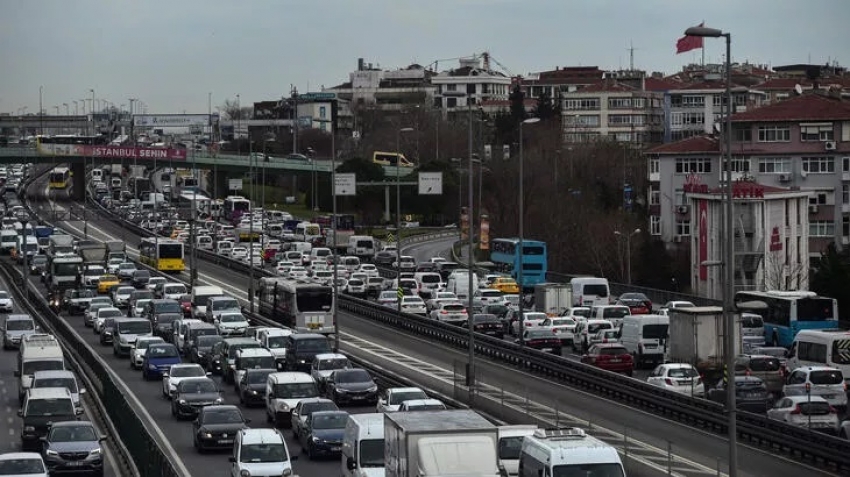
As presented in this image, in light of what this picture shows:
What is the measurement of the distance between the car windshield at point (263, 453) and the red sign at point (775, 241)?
55.7m

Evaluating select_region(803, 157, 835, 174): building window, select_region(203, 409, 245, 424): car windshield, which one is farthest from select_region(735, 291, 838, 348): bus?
select_region(803, 157, 835, 174): building window

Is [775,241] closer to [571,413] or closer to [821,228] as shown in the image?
[821,228]

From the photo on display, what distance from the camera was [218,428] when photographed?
40.1 metres

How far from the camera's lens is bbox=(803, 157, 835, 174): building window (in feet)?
338

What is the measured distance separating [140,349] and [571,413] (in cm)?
1899

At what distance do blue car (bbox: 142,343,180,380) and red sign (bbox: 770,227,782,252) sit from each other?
39.2 m

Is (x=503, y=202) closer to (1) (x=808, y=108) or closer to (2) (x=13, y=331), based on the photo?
(1) (x=808, y=108)

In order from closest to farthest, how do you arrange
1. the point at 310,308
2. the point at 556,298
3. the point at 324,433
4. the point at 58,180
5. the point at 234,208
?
1. the point at 324,433
2. the point at 310,308
3. the point at 556,298
4. the point at 234,208
5. the point at 58,180

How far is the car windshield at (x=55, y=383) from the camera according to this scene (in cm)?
4644

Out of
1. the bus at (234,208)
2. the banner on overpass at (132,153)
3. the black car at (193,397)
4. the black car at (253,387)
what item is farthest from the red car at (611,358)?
the banner on overpass at (132,153)

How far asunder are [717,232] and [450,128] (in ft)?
365

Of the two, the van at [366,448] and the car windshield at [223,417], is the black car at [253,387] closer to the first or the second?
the car windshield at [223,417]

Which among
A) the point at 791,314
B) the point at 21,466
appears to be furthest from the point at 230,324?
the point at 21,466

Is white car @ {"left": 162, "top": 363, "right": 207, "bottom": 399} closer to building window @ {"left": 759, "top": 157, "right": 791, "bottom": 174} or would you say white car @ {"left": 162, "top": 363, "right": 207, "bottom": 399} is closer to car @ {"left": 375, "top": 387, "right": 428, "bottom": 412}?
car @ {"left": 375, "top": 387, "right": 428, "bottom": 412}
